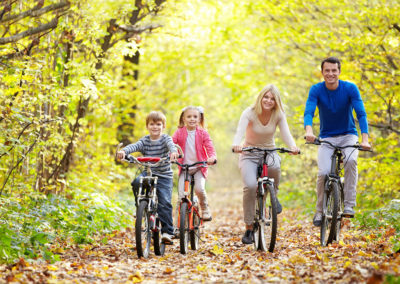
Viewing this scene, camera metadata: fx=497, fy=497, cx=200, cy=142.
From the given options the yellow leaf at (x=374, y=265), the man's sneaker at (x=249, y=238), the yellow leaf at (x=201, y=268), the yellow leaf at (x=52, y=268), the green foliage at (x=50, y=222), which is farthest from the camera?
the man's sneaker at (x=249, y=238)

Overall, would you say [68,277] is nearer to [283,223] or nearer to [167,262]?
[167,262]

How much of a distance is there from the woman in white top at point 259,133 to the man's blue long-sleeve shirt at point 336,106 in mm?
464

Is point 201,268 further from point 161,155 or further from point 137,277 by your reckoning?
point 161,155

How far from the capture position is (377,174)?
984 centimetres

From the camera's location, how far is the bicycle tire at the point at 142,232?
5.98 metres

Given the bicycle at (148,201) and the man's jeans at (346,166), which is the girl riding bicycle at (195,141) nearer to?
the bicycle at (148,201)

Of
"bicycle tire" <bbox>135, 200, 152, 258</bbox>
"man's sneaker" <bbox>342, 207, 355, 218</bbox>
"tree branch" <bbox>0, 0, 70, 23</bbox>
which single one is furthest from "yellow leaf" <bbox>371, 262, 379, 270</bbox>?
"tree branch" <bbox>0, 0, 70, 23</bbox>

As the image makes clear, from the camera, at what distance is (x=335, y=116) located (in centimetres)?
681

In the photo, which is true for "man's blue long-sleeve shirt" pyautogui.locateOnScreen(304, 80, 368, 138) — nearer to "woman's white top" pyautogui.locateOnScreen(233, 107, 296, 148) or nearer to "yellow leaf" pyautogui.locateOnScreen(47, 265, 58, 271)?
"woman's white top" pyautogui.locateOnScreen(233, 107, 296, 148)

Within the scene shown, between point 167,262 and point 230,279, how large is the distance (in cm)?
145

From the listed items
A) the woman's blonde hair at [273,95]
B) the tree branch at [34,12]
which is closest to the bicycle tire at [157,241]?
the woman's blonde hair at [273,95]

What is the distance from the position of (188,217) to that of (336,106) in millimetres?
2534

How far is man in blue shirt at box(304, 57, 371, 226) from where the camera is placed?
21.9ft

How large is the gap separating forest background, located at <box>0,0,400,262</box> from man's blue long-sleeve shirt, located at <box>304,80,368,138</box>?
1.87m
